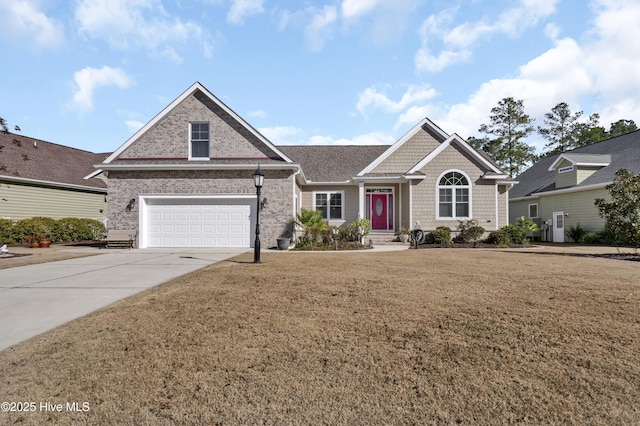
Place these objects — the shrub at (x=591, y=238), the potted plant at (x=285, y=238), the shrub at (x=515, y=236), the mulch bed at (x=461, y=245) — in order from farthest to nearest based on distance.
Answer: the shrub at (x=591, y=238) < the shrub at (x=515, y=236) < the mulch bed at (x=461, y=245) < the potted plant at (x=285, y=238)

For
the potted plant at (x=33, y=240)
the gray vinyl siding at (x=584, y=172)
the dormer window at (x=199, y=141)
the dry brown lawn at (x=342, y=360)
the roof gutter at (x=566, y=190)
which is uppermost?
the dormer window at (x=199, y=141)

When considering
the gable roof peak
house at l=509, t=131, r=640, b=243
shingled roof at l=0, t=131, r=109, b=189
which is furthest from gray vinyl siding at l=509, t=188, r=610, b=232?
shingled roof at l=0, t=131, r=109, b=189

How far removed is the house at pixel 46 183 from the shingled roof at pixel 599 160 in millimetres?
29336

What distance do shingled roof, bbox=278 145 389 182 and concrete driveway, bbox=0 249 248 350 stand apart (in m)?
10.5

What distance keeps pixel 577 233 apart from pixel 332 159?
606 inches

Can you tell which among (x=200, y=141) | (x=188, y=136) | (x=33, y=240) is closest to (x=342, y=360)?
(x=200, y=141)

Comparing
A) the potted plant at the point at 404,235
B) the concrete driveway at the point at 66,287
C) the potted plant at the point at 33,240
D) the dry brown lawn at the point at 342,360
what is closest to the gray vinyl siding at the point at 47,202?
the potted plant at the point at 33,240

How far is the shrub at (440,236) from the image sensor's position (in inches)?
656

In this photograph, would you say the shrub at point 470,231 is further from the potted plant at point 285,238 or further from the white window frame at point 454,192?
the potted plant at point 285,238

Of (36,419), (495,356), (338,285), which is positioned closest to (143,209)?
(338,285)

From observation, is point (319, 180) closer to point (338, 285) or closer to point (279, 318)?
point (338, 285)

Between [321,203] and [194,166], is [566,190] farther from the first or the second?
[194,166]

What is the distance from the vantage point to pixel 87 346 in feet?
12.7

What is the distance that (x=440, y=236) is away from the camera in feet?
54.9
